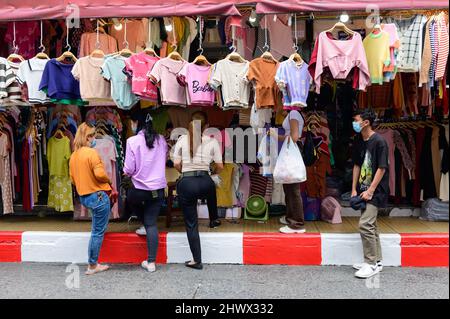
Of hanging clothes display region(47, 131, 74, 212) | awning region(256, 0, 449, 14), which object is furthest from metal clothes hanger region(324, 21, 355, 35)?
hanging clothes display region(47, 131, 74, 212)

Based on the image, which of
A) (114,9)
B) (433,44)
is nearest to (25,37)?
(114,9)

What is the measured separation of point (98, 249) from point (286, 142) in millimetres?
2721

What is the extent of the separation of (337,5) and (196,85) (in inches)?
76.0

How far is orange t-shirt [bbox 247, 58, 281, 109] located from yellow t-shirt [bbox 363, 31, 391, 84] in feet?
3.64

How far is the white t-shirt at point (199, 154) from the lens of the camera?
5.48 meters

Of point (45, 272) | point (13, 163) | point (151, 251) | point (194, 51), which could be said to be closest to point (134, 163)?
point (151, 251)

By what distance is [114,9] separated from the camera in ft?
18.8

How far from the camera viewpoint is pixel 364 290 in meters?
4.87

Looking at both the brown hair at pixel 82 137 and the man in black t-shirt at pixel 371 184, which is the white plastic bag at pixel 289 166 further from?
the brown hair at pixel 82 137

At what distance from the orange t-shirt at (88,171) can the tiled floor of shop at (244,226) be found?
44.6 inches

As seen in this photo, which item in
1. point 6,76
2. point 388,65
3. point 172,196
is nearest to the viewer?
point 388,65

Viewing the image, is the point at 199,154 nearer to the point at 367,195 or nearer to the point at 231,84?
the point at 231,84

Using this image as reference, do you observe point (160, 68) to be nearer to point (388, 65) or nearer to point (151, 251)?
point (151, 251)

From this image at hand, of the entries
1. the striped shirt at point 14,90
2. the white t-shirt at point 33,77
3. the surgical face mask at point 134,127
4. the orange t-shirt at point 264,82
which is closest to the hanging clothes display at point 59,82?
the white t-shirt at point 33,77
